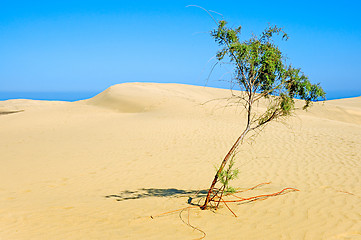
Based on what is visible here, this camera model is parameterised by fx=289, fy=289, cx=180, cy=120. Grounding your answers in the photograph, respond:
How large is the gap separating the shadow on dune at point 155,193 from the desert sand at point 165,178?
0.03 meters

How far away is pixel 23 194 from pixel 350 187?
8043 mm

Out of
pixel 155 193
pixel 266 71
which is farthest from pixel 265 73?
pixel 155 193

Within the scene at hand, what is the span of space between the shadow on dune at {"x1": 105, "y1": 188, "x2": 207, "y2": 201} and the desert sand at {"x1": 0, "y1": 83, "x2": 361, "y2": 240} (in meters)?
0.03

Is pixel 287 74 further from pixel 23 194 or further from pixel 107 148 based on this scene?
pixel 107 148

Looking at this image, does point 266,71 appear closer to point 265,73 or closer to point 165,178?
point 265,73

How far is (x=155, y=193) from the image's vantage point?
7.04m

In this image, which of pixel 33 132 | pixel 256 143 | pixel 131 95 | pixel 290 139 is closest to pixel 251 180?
pixel 256 143

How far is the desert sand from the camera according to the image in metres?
4.93

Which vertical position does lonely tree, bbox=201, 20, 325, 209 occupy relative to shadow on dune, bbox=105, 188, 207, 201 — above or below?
above

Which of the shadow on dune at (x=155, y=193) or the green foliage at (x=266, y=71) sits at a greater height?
the green foliage at (x=266, y=71)

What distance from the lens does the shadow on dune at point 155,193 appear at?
678cm

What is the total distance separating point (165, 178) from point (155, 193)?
1.32 m

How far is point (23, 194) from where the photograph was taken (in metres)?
7.28

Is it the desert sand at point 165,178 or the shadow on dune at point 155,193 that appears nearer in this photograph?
the desert sand at point 165,178
